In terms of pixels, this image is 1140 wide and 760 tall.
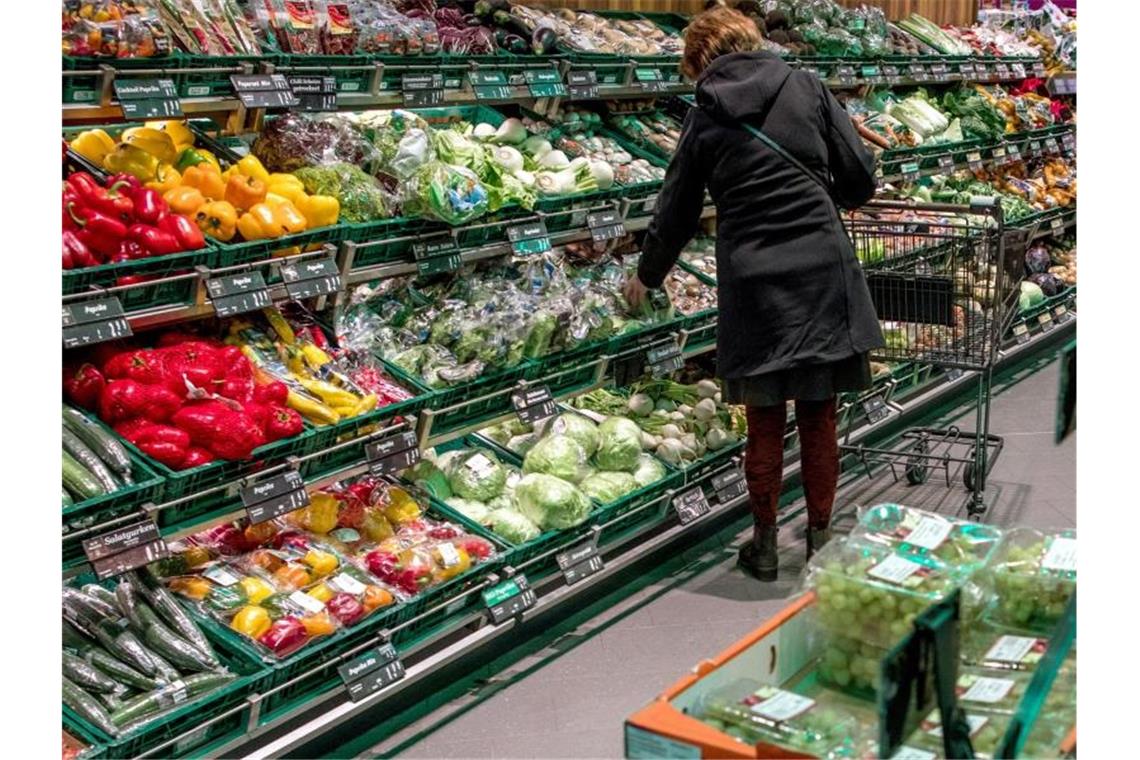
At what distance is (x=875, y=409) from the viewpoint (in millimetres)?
6047

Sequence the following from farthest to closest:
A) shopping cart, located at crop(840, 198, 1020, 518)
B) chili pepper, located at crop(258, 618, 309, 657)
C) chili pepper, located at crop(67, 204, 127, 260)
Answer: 1. shopping cart, located at crop(840, 198, 1020, 518)
2. chili pepper, located at crop(258, 618, 309, 657)
3. chili pepper, located at crop(67, 204, 127, 260)

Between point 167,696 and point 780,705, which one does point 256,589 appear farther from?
point 780,705

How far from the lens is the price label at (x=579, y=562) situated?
13.9 ft

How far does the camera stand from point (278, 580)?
363 cm

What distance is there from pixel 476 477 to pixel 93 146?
1.57 metres

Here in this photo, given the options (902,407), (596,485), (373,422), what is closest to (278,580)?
(373,422)

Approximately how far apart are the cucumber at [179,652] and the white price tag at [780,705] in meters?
1.66

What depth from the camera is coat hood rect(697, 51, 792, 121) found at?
13.8ft

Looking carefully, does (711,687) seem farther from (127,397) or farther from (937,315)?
(937,315)

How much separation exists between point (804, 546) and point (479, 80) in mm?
2171

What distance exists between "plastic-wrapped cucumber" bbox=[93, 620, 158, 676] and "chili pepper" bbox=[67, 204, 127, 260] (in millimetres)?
912

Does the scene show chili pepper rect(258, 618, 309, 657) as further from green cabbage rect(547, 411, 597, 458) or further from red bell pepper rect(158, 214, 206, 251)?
green cabbage rect(547, 411, 597, 458)

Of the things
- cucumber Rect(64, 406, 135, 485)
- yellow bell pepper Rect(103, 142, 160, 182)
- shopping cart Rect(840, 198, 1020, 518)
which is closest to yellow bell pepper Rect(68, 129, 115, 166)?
yellow bell pepper Rect(103, 142, 160, 182)

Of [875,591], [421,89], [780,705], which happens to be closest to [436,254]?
[421,89]
